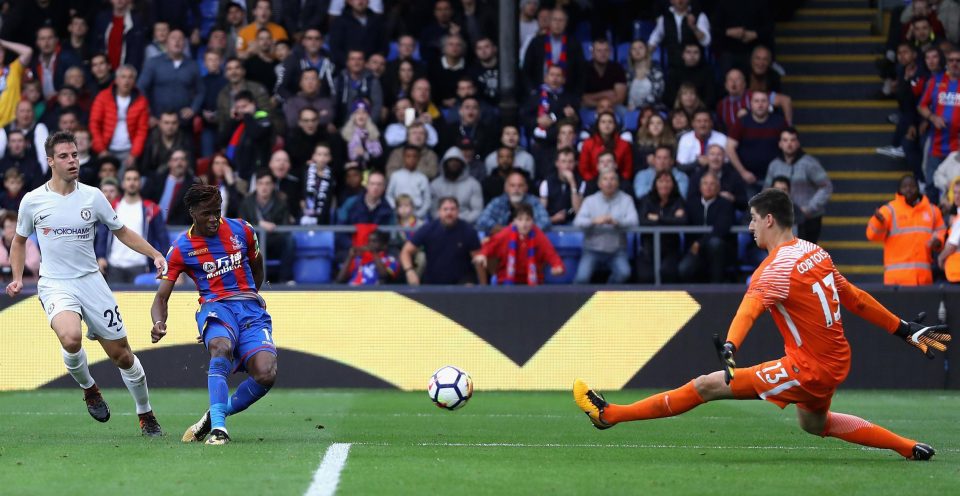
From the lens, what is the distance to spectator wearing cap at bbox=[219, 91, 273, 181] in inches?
724

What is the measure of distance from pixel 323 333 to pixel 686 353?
3.99 m

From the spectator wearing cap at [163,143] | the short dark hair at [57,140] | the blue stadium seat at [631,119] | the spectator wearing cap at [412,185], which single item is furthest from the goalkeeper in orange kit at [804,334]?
the spectator wearing cap at [163,143]

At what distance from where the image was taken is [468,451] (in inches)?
372

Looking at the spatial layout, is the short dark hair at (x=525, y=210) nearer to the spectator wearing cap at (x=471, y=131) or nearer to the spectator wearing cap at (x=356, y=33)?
the spectator wearing cap at (x=471, y=131)

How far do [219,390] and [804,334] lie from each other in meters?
3.82

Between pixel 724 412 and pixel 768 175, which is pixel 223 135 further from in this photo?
pixel 724 412

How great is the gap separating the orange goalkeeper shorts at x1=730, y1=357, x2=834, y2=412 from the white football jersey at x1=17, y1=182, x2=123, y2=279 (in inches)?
183

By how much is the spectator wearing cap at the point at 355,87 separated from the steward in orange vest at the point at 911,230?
6.65m

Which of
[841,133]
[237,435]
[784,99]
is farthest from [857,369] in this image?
[237,435]

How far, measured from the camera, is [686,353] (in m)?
15.7

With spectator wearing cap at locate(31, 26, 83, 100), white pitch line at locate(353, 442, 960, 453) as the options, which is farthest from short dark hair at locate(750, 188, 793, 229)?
spectator wearing cap at locate(31, 26, 83, 100)

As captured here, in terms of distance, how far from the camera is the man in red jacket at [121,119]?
18.6m

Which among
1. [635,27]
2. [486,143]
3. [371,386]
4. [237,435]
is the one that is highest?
[635,27]

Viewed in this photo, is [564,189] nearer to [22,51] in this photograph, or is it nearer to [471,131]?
[471,131]
